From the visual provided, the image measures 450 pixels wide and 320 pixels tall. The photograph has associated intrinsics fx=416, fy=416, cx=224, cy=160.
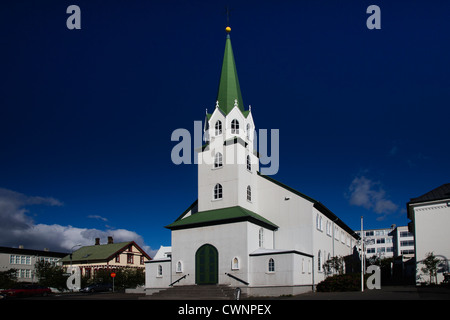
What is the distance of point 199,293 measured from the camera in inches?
1209

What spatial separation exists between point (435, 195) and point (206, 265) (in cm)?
2184

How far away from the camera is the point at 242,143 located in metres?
37.6

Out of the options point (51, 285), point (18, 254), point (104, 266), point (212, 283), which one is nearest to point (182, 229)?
point (212, 283)

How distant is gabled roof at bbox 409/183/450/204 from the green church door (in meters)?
19.1

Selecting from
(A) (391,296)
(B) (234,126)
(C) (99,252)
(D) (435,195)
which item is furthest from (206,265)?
(C) (99,252)

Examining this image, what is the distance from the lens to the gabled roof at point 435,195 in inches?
1464

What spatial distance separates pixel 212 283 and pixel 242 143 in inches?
490

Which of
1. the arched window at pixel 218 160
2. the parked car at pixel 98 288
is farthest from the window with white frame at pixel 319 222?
the parked car at pixel 98 288

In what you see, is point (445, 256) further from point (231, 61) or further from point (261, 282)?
point (231, 61)

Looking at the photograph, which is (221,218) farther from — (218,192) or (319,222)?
(319,222)

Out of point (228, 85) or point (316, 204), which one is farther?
point (228, 85)

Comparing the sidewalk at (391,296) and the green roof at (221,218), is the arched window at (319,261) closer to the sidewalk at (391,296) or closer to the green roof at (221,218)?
the green roof at (221,218)

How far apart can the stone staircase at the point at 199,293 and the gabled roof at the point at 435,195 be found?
755 inches

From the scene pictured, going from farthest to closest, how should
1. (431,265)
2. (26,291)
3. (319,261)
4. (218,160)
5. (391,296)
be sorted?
(26,291)
(218,160)
(319,261)
(431,265)
(391,296)
